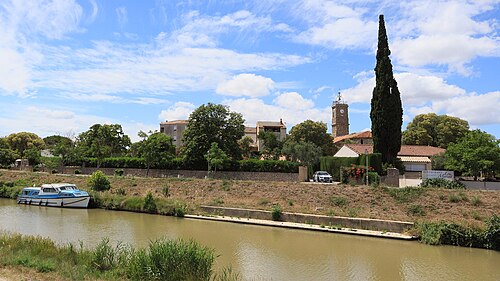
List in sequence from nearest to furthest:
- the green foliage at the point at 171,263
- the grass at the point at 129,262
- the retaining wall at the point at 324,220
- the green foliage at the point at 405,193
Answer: the green foliage at the point at 171,263
the grass at the point at 129,262
the retaining wall at the point at 324,220
the green foliage at the point at 405,193

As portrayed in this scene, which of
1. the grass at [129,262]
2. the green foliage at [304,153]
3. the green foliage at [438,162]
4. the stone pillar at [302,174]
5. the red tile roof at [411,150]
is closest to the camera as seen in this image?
the grass at [129,262]

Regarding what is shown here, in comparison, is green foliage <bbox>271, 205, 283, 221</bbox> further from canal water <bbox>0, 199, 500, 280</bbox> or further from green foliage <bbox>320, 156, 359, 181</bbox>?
green foliage <bbox>320, 156, 359, 181</bbox>

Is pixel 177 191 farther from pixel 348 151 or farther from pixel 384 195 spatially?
pixel 348 151

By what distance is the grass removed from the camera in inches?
387

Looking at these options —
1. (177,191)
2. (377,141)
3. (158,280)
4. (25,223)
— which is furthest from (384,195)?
(25,223)

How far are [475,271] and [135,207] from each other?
25.3 m

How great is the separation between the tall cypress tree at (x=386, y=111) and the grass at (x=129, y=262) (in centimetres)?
3260

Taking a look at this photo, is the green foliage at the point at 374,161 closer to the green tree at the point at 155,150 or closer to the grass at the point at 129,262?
the green tree at the point at 155,150

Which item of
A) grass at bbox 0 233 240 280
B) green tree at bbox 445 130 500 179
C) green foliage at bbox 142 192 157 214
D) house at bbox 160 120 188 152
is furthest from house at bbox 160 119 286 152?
grass at bbox 0 233 240 280

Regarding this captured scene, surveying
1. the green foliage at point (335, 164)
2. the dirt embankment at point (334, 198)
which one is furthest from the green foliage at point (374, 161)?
the dirt embankment at point (334, 198)

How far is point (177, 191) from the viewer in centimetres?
3722

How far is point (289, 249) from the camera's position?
19.4 metres

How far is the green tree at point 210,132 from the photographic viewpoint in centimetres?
4759

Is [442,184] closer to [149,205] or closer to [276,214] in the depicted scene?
[276,214]
